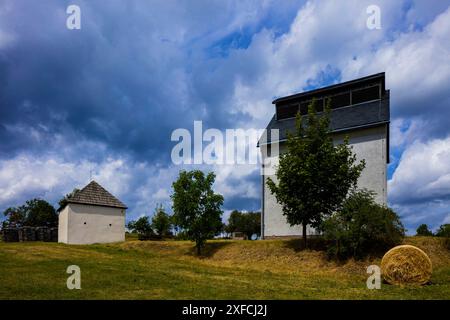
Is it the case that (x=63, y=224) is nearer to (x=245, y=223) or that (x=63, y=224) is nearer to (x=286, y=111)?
(x=286, y=111)

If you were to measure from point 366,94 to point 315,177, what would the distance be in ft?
41.5

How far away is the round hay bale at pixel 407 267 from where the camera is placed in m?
13.9

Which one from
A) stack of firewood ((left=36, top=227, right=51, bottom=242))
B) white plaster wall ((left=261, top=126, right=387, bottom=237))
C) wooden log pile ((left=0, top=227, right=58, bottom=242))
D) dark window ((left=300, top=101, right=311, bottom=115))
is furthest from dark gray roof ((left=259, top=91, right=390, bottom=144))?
stack of firewood ((left=36, top=227, right=51, bottom=242))

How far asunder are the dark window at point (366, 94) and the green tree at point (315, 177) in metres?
9.41

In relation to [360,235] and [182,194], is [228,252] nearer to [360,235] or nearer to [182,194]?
[182,194]

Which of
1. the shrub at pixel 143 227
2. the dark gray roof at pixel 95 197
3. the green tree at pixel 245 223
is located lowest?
the green tree at pixel 245 223

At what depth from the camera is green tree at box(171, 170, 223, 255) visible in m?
29.1

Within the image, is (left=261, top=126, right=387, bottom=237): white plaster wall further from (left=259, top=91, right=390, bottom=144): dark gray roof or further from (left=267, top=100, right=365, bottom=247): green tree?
(left=267, top=100, right=365, bottom=247): green tree

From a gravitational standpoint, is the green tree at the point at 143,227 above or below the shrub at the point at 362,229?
below

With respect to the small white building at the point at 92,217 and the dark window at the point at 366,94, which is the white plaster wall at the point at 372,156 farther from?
the small white building at the point at 92,217

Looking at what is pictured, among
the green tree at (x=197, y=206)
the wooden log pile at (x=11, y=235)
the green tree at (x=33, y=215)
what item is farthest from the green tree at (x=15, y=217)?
the green tree at (x=197, y=206)

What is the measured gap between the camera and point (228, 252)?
27.6 metres

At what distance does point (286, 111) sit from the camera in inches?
1391
